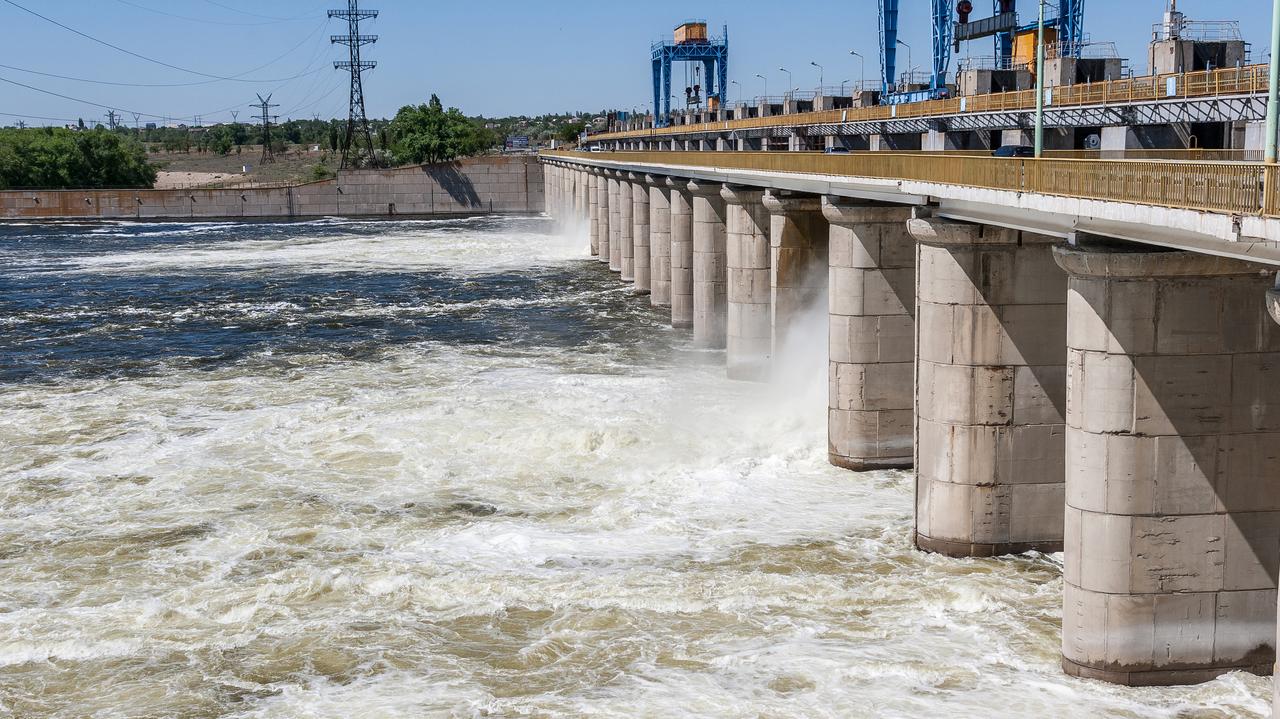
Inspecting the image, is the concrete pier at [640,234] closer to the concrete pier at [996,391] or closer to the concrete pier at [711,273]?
the concrete pier at [711,273]

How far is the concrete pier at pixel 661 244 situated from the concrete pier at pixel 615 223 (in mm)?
16512

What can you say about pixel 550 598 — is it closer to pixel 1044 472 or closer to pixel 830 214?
pixel 1044 472

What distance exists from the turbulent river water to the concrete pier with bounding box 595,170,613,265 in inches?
1605

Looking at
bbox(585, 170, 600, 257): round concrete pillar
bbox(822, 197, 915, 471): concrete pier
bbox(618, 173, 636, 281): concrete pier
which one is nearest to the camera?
bbox(822, 197, 915, 471): concrete pier

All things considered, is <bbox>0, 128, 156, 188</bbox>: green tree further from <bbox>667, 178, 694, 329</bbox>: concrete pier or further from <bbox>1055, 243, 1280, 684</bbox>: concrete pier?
<bbox>1055, 243, 1280, 684</bbox>: concrete pier

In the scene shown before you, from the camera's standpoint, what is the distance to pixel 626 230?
250ft

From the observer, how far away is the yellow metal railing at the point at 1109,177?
13922 millimetres

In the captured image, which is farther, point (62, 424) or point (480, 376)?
point (480, 376)

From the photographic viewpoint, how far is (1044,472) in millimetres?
22453

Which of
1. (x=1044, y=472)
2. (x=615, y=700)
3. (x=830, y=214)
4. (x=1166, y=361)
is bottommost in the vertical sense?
(x=615, y=700)

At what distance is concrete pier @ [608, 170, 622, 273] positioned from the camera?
261 feet

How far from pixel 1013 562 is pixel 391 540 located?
11097mm

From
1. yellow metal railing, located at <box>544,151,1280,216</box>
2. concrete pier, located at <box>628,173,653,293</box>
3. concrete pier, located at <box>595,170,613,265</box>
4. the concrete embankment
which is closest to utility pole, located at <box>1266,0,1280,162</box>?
yellow metal railing, located at <box>544,151,1280,216</box>

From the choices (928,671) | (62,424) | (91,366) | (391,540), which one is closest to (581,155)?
(91,366)
